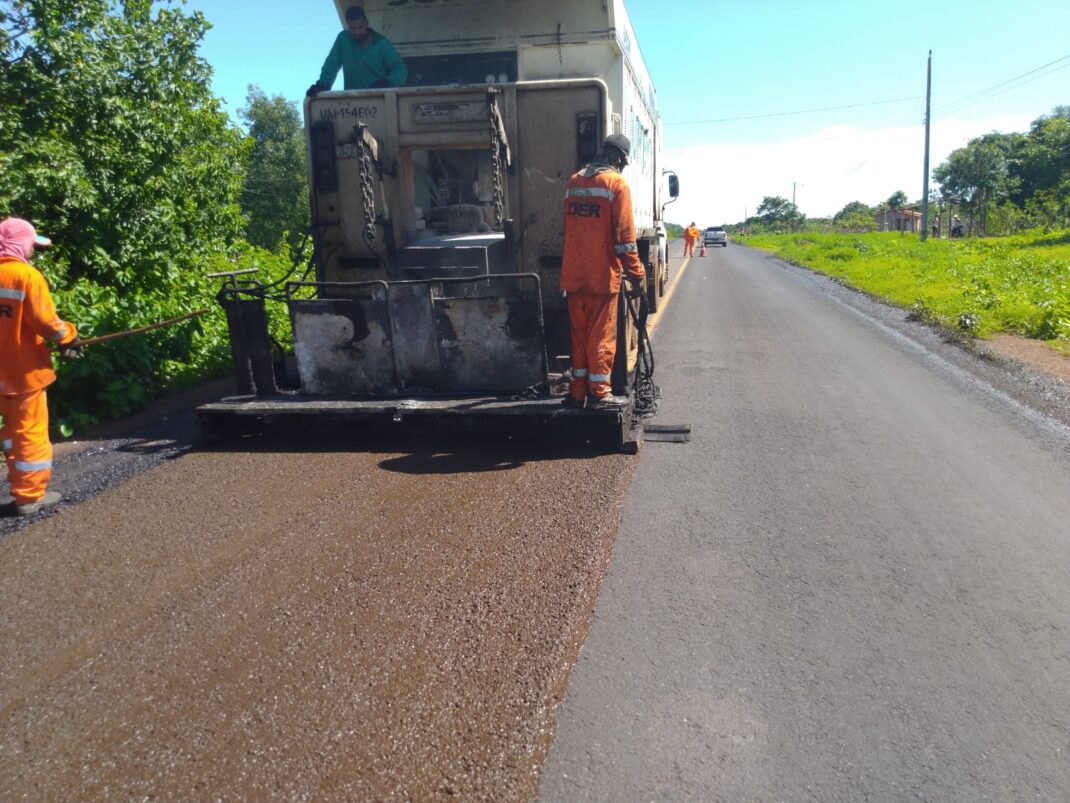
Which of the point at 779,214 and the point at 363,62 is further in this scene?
the point at 779,214

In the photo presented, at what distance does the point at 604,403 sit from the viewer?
18.7ft

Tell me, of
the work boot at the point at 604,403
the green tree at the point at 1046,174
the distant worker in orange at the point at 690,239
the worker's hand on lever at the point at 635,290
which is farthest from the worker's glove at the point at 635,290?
the green tree at the point at 1046,174

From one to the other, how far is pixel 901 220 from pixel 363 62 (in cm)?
8565

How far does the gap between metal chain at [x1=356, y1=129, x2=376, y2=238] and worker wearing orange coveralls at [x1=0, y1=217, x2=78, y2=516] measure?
2.48 metres

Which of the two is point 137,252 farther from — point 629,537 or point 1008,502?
point 1008,502

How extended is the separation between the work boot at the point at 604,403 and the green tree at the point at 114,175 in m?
4.31

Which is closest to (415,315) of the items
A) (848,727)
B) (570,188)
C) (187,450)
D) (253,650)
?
(570,188)

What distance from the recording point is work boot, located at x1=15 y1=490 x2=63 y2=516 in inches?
192

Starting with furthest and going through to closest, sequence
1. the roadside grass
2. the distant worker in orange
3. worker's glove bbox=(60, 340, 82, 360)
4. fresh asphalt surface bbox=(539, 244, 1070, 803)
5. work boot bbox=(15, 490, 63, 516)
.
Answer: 1. the distant worker in orange
2. the roadside grass
3. worker's glove bbox=(60, 340, 82, 360)
4. work boot bbox=(15, 490, 63, 516)
5. fresh asphalt surface bbox=(539, 244, 1070, 803)

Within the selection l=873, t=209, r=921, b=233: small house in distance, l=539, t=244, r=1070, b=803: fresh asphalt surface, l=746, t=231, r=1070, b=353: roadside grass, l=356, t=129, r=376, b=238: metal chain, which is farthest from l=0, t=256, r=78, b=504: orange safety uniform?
l=873, t=209, r=921, b=233: small house in distance

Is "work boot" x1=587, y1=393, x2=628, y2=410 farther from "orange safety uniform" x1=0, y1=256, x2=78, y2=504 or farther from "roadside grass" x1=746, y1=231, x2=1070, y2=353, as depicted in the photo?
"roadside grass" x1=746, y1=231, x2=1070, y2=353

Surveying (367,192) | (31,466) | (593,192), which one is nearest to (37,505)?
(31,466)

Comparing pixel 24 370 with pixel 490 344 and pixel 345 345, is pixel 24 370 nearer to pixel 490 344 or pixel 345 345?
pixel 345 345

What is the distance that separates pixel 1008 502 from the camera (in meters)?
4.83
